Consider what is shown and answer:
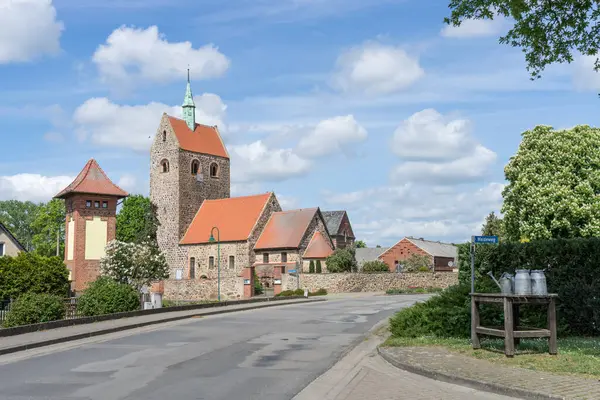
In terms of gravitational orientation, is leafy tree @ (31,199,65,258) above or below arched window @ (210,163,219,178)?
below

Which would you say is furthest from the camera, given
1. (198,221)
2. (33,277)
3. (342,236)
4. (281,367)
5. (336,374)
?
(342,236)

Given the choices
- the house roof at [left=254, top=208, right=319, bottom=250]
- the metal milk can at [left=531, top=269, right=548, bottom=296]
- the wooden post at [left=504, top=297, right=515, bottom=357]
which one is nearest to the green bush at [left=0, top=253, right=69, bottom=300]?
the house roof at [left=254, top=208, right=319, bottom=250]

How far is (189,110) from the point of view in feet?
270

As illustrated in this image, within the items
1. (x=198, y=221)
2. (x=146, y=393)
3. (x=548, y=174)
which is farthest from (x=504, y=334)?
(x=198, y=221)

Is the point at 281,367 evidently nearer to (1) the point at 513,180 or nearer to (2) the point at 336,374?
(2) the point at 336,374

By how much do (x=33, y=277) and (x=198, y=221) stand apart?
37.3 metres

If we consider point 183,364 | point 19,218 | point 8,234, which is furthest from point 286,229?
point 19,218

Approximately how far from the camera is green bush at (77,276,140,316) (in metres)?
23.9

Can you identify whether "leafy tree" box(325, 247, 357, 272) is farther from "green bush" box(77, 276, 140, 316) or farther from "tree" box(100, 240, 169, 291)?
"green bush" box(77, 276, 140, 316)

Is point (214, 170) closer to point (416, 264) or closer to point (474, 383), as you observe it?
point (416, 264)

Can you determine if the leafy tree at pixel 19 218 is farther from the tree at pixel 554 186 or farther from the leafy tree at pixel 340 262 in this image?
the tree at pixel 554 186

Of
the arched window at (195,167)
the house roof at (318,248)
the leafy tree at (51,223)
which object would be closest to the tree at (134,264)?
the arched window at (195,167)

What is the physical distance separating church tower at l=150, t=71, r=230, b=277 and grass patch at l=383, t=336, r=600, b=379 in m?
61.7

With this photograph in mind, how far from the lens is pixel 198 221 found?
74.6m
